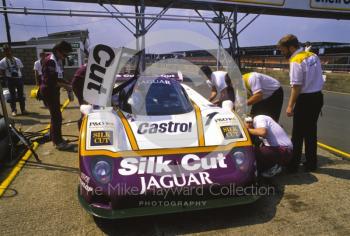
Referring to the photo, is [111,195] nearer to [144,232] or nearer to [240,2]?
[144,232]

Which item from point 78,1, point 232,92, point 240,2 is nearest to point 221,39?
point 240,2

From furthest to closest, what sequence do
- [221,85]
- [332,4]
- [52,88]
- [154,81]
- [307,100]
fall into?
[332,4]
[221,85]
[52,88]
[154,81]
[307,100]

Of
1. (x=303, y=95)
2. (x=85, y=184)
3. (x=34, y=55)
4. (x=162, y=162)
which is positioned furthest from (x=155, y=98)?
(x=34, y=55)

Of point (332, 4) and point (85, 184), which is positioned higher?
point (332, 4)

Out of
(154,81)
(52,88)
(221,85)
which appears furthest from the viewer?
(221,85)

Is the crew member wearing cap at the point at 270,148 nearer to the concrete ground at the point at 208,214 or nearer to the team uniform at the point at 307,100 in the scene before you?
the concrete ground at the point at 208,214

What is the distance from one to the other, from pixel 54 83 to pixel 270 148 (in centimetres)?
332

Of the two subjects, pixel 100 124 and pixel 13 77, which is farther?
pixel 13 77

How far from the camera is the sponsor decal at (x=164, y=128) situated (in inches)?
130

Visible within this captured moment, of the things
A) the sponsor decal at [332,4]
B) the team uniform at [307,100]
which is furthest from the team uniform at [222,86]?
the sponsor decal at [332,4]

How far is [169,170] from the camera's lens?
2.87 m

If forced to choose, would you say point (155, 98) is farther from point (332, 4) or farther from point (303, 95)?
point (332, 4)

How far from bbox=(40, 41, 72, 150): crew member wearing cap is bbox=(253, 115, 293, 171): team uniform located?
303 centimetres

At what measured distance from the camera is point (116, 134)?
126 inches
